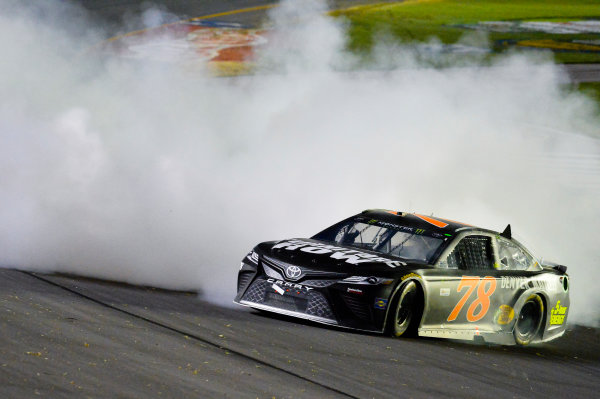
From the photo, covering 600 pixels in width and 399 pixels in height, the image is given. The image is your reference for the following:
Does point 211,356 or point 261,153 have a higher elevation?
point 261,153

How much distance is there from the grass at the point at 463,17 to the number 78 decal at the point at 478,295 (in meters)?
14.0

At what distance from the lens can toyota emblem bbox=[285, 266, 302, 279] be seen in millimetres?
8039

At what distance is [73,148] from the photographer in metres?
10.7

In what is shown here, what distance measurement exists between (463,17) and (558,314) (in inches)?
605

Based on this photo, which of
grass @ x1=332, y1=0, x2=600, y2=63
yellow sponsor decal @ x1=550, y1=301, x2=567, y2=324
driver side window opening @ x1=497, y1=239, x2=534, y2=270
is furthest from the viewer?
grass @ x1=332, y1=0, x2=600, y2=63

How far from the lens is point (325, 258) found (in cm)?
817

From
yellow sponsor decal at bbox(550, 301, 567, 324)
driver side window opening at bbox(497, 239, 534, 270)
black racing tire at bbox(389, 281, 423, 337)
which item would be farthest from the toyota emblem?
yellow sponsor decal at bbox(550, 301, 567, 324)

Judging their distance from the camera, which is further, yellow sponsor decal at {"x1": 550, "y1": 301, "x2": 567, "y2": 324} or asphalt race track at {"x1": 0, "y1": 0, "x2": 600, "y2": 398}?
yellow sponsor decal at {"x1": 550, "y1": 301, "x2": 567, "y2": 324}

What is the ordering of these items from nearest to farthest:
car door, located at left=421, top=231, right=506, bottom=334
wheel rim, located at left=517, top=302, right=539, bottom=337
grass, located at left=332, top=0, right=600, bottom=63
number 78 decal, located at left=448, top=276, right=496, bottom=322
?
car door, located at left=421, top=231, right=506, bottom=334 < number 78 decal, located at left=448, top=276, right=496, bottom=322 < wheel rim, located at left=517, top=302, right=539, bottom=337 < grass, located at left=332, top=0, right=600, bottom=63

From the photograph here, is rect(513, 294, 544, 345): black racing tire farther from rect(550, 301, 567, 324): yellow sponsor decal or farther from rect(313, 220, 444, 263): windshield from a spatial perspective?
rect(313, 220, 444, 263): windshield

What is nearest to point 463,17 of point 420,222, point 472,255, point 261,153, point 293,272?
point 261,153

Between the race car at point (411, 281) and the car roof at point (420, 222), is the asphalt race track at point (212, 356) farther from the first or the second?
the car roof at point (420, 222)

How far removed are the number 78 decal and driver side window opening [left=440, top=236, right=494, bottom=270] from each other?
19 centimetres

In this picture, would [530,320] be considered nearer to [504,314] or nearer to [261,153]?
[504,314]
